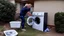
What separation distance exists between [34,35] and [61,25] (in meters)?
1.37

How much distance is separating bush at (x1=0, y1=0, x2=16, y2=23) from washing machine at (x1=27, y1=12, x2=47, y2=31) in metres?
1.06

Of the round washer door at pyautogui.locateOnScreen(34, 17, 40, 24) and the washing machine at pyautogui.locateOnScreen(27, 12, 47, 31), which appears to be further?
the round washer door at pyautogui.locateOnScreen(34, 17, 40, 24)

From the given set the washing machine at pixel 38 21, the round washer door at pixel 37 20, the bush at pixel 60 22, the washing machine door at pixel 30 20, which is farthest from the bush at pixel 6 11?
the bush at pixel 60 22

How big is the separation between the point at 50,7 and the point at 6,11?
Answer: 238 cm

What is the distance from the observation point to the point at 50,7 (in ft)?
24.3

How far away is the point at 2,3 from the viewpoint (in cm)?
728

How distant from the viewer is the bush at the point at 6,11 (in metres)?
7.11

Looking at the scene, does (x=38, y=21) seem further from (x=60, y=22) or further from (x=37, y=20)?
(x=60, y=22)

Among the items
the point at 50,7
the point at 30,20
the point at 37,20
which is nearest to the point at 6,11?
the point at 30,20

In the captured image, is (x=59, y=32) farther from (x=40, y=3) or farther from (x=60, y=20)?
(x=40, y=3)

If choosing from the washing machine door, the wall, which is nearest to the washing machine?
the washing machine door

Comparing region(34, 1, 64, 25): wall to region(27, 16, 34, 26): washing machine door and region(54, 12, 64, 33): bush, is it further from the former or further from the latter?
region(54, 12, 64, 33): bush

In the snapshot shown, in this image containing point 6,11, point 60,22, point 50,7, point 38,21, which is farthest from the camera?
point 50,7

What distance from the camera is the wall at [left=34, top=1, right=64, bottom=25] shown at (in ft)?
23.9
